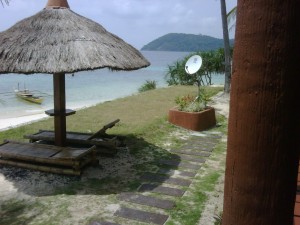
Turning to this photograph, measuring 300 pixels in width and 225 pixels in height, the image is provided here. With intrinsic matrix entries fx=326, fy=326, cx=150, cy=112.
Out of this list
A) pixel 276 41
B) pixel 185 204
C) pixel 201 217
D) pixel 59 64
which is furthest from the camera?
pixel 59 64

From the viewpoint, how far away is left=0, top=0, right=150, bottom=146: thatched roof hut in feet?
15.9

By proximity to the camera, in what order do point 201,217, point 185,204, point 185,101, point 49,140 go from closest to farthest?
1. point 201,217
2. point 185,204
3. point 49,140
4. point 185,101

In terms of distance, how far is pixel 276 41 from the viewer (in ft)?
2.80

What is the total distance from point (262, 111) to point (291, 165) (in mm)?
187

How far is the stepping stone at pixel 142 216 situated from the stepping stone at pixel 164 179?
103 centimetres

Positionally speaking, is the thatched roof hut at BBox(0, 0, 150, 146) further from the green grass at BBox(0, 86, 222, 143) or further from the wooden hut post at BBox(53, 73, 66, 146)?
the green grass at BBox(0, 86, 222, 143)

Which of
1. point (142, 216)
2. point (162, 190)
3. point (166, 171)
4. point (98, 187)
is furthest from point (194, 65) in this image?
point (142, 216)

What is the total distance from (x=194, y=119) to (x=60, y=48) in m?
4.24

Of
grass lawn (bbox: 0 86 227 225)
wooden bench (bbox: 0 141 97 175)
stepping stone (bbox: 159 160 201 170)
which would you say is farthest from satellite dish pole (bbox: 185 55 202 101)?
wooden bench (bbox: 0 141 97 175)

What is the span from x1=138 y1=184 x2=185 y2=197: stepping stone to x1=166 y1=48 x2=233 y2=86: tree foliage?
15265mm

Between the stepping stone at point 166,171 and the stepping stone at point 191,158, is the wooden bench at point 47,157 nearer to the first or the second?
the stepping stone at point 166,171

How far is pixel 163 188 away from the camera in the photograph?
15.4 ft

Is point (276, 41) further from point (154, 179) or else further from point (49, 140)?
point (49, 140)

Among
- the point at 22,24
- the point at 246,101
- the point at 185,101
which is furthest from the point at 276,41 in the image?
the point at 185,101
